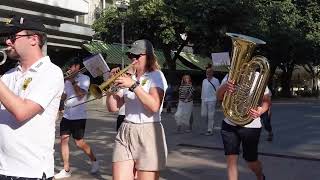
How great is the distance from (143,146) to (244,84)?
6.26 ft

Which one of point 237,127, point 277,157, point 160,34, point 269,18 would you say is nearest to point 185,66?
point 269,18

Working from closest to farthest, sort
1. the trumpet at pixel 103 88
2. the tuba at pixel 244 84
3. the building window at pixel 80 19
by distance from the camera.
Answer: the trumpet at pixel 103 88 < the tuba at pixel 244 84 < the building window at pixel 80 19

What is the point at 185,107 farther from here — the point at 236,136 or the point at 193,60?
the point at 193,60

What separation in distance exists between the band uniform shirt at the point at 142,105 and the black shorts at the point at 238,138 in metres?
1.65

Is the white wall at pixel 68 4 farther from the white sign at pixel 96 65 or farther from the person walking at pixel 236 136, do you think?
the person walking at pixel 236 136

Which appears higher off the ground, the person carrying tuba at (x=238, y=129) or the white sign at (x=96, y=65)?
the white sign at (x=96, y=65)

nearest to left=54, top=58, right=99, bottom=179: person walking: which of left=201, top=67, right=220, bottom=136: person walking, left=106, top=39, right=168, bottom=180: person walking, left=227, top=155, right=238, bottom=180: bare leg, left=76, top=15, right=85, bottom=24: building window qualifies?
left=227, top=155, right=238, bottom=180: bare leg

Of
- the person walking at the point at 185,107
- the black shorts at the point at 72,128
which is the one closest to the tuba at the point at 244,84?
the black shorts at the point at 72,128

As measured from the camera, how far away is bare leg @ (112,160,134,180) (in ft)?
16.1

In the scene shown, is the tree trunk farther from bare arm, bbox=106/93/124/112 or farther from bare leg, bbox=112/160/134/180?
bare leg, bbox=112/160/134/180

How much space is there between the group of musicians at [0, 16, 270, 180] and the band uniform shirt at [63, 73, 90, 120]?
1 cm

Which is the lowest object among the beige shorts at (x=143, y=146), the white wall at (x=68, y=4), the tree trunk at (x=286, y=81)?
the tree trunk at (x=286, y=81)

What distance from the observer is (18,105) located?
3.01 meters

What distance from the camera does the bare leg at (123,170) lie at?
4.92 meters
